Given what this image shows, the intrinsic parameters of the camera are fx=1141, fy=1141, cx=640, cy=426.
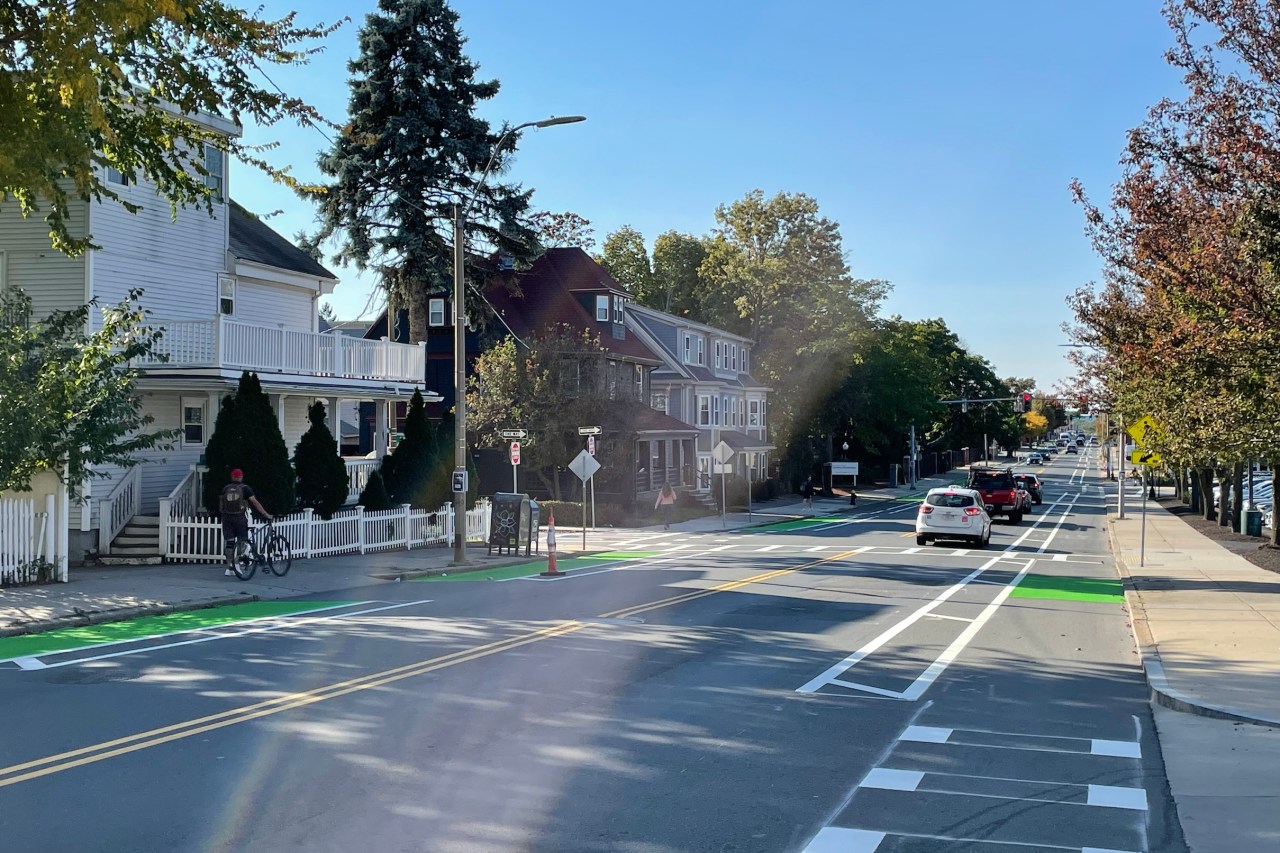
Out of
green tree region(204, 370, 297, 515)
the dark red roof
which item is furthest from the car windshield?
the dark red roof

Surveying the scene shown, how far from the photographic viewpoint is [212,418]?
85.6 feet

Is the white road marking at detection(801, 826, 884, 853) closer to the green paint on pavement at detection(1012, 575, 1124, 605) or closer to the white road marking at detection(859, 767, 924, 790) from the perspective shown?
the white road marking at detection(859, 767, 924, 790)

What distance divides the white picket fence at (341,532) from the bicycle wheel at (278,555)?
6.42 feet

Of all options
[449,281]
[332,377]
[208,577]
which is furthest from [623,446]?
[208,577]

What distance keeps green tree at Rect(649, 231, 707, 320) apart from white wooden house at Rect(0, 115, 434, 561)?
5774 cm

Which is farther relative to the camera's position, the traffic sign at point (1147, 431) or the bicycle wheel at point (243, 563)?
the traffic sign at point (1147, 431)

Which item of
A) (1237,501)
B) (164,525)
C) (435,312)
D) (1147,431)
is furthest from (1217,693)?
(435,312)

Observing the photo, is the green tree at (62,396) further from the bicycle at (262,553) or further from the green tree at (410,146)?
the green tree at (410,146)

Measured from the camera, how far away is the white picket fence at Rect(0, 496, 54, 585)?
700 inches

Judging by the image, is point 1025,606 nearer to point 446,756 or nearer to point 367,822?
point 446,756

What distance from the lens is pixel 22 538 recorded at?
17984 mm

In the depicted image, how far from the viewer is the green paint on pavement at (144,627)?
508 inches

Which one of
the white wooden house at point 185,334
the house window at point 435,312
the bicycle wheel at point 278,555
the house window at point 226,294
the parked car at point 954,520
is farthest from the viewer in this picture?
the house window at point 435,312

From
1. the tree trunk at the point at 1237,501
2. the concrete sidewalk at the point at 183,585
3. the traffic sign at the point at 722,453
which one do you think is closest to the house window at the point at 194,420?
the concrete sidewalk at the point at 183,585
